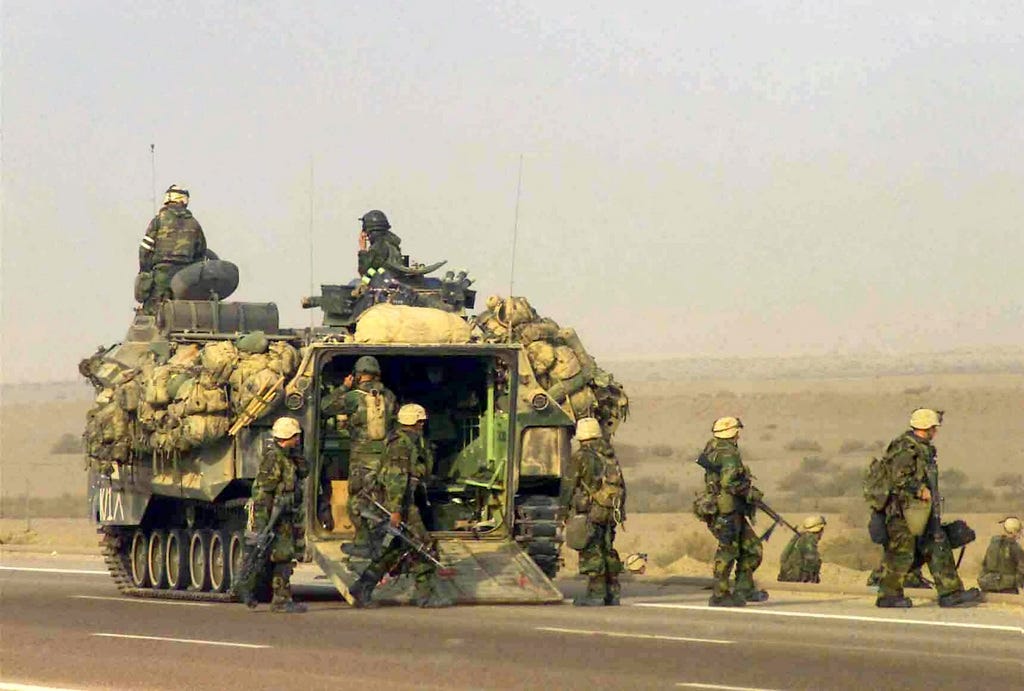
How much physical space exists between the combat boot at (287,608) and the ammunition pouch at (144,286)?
24.1ft

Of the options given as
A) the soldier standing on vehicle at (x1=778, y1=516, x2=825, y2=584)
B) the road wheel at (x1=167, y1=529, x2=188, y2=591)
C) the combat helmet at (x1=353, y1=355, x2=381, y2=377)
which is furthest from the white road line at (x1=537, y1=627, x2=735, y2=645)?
the soldier standing on vehicle at (x1=778, y1=516, x2=825, y2=584)

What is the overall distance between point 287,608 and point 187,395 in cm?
303

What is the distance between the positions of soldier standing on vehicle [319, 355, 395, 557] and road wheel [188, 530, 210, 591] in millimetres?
1930

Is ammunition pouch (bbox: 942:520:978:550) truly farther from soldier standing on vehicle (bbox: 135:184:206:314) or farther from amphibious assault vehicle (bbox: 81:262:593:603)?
soldier standing on vehicle (bbox: 135:184:206:314)

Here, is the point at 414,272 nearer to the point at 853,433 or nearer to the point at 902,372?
the point at 853,433

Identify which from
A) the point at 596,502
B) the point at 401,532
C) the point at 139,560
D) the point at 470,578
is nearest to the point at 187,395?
the point at 401,532

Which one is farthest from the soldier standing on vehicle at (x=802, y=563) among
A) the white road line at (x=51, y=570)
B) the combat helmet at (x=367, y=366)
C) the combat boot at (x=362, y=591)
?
the white road line at (x=51, y=570)

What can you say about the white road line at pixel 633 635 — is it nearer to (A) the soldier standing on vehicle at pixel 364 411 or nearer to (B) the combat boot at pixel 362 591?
(B) the combat boot at pixel 362 591

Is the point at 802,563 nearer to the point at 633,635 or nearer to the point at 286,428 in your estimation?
the point at 286,428

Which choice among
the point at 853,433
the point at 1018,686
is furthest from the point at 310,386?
the point at 853,433

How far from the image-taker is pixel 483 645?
727 inches

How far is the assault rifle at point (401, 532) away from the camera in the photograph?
22078mm

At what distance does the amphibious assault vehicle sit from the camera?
2373 centimetres

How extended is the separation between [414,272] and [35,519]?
93.3 feet
